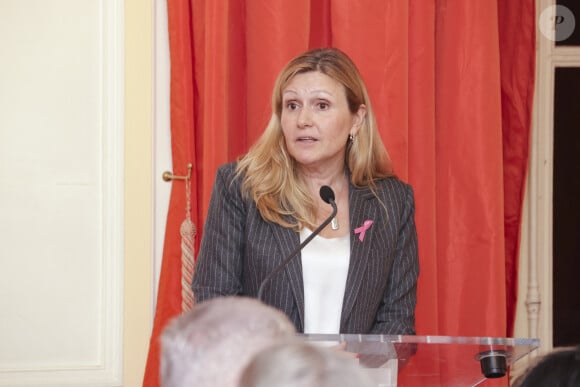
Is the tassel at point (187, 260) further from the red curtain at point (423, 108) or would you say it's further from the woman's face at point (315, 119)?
the woman's face at point (315, 119)

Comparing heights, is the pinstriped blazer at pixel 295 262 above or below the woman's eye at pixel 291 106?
below

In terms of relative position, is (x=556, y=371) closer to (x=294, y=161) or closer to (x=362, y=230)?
(x=362, y=230)

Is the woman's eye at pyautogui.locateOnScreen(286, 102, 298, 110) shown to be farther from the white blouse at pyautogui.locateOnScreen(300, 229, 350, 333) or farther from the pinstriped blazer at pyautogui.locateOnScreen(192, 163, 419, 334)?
the white blouse at pyautogui.locateOnScreen(300, 229, 350, 333)

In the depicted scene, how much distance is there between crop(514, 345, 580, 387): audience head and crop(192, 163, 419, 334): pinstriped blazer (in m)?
1.39

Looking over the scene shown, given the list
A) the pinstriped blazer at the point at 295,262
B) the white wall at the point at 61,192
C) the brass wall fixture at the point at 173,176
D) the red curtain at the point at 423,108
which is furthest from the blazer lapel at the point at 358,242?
the white wall at the point at 61,192

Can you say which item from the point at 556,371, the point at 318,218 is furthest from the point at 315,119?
the point at 556,371

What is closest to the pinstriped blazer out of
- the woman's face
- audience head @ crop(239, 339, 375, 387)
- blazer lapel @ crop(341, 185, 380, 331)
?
blazer lapel @ crop(341, 185, 380, 331)

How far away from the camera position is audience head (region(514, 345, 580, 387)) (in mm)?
993

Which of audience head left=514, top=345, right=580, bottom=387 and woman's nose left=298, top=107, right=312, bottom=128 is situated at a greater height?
woman's nose left=298, top=107, right=312, bottom=128

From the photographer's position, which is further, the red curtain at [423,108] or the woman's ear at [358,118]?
the red curtain at [423,108]

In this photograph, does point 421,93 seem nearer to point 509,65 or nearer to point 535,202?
point 509,65

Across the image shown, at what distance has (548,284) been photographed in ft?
11.7

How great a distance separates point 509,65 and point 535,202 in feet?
1.76

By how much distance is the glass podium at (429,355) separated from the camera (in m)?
1.71
